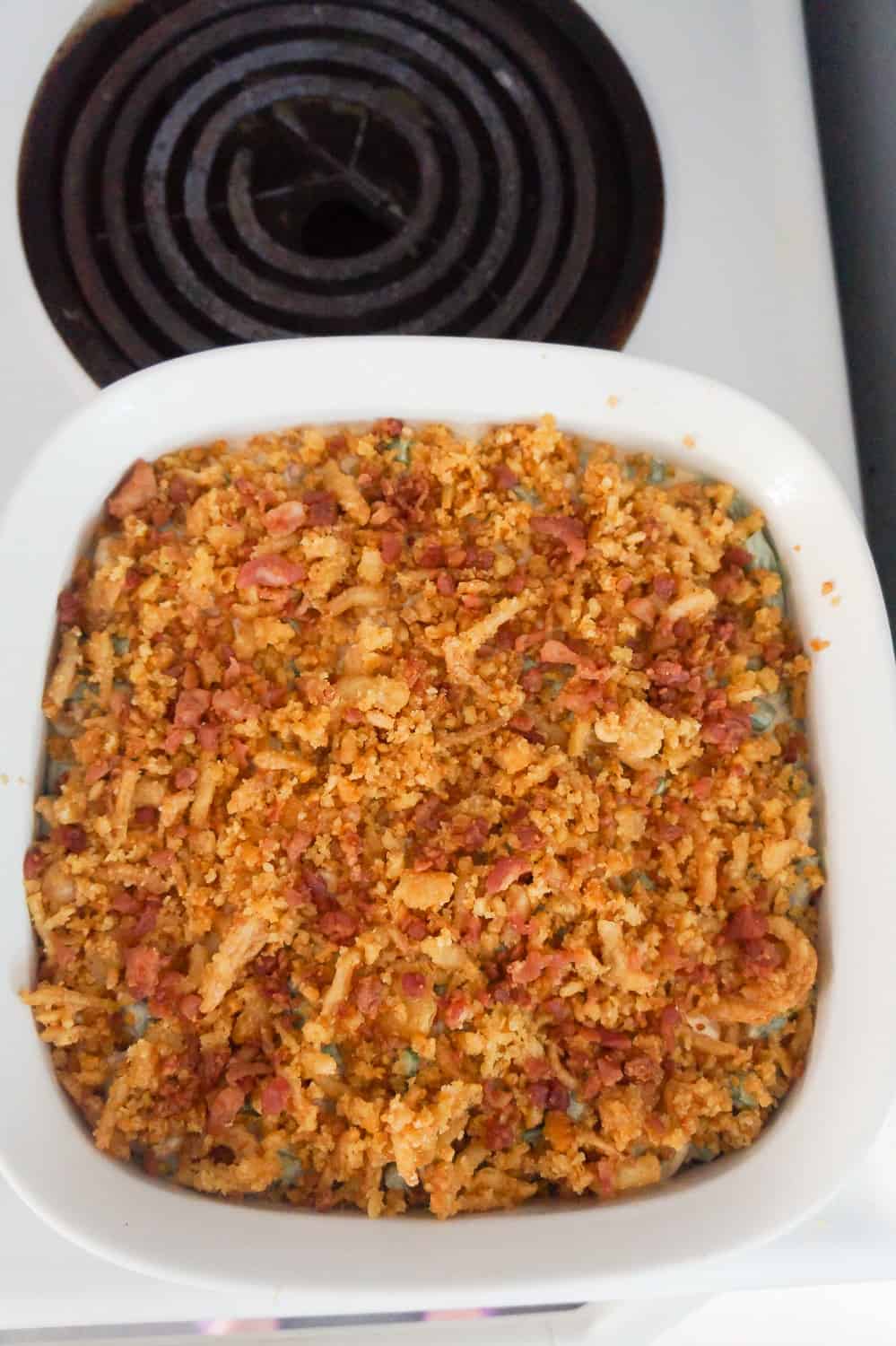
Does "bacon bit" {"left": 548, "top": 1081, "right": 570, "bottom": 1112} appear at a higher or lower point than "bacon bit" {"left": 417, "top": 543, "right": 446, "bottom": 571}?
lower

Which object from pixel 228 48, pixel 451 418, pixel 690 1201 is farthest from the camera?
pixel 228 48

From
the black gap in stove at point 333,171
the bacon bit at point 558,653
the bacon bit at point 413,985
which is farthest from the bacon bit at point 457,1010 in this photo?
the black gap in stove at point 333,171

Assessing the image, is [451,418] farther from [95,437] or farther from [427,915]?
[427,915]

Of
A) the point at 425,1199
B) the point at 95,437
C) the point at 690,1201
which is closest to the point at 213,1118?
the point at 425,1199

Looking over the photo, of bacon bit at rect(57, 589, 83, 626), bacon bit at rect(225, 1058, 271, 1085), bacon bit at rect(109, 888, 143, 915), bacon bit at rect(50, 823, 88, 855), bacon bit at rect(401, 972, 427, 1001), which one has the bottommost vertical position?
bacon bit at rect(225, 1058, 271, 1085)

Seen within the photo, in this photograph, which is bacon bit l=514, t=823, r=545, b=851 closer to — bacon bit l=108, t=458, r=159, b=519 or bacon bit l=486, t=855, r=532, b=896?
bacon bit l=486, t=855, r=532, b=896

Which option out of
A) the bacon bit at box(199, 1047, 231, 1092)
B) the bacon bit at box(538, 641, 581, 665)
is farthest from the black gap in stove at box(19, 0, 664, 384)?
the bacon bit at box(199, 1047, 231, 1092)

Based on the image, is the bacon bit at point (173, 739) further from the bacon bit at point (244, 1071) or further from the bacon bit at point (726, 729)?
the bacon bit at point (726, 729)
